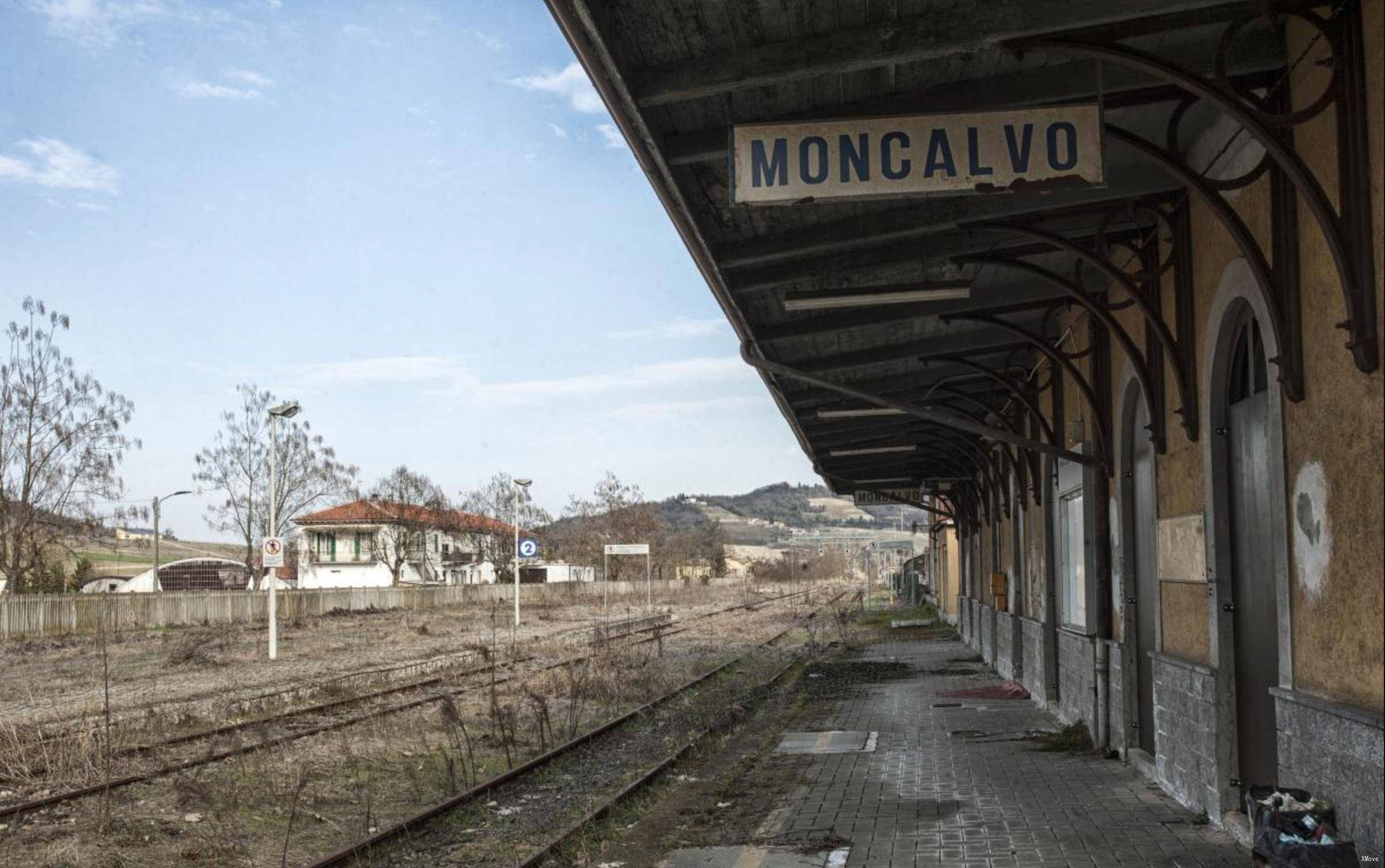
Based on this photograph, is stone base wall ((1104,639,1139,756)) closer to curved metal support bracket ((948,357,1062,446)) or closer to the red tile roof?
curved metal support bracket ((948,357,1062,446))

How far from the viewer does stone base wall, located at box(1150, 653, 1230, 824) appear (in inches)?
276

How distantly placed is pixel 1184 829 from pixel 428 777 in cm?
627

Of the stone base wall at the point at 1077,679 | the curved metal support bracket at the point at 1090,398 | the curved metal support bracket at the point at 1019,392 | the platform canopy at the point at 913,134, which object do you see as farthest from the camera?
the curved metal support bracket at the point at 1019,392

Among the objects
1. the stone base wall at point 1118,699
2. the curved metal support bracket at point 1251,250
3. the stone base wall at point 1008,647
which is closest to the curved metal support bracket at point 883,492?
the stone base wall at point 1008,647

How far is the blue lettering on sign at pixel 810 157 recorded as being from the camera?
5.69 m

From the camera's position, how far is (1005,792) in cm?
867

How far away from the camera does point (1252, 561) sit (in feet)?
22.2

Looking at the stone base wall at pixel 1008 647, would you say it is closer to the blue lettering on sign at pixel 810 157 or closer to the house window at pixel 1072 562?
the house window at pixel 1072 562

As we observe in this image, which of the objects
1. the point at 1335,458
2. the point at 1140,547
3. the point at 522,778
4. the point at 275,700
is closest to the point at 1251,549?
the point at 1335,458

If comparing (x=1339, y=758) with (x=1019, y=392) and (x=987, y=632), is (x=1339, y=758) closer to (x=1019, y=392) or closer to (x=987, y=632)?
(x=1019, y=392)

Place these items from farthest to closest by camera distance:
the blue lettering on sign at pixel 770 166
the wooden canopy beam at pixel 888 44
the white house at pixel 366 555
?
the white house at pixel 366 555
the blue lettering on sign at pixel 770 166
the wooden canopy beam at pixel 888 44

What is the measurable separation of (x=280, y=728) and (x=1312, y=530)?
448 inches

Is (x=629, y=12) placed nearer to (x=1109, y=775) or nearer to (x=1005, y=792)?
(x=1005, y=792)

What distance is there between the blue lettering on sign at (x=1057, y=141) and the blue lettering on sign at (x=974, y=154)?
0.30m
